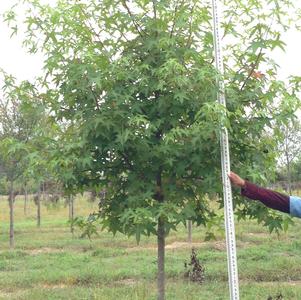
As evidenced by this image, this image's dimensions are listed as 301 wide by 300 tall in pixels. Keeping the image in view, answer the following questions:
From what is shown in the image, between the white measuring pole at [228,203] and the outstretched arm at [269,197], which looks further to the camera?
the white measuring pole at [228,203]

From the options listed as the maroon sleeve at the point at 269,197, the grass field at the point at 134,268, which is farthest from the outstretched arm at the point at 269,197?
the grass field at the point at 134,268

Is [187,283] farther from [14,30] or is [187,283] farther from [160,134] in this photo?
[14,30]

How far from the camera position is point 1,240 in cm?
1664

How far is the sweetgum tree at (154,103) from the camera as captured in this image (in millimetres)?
4332

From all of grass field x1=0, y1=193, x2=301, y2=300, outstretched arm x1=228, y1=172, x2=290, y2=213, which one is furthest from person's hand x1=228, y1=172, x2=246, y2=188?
grass field x1=0, y1=193, x2=301, y2=300

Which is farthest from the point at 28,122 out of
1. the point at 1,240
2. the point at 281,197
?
the point at 281,197

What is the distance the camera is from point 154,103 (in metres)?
4.59

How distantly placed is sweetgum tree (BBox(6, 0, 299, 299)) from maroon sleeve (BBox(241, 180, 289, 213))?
99 cm

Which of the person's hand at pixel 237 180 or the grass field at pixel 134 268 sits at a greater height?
the person's hand at pixel 237 180

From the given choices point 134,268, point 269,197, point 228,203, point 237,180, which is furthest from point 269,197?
point 134,268

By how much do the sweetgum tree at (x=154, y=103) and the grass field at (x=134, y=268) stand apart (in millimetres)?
2610

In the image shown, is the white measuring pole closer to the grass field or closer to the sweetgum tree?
the sweetgum tree

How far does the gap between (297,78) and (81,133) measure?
6.29ft

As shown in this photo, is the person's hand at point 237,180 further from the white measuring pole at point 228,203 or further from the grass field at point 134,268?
the grass field at point 134,268
